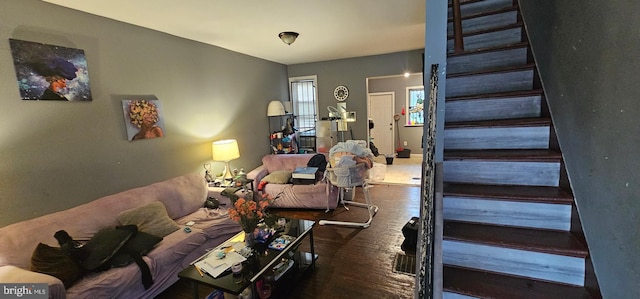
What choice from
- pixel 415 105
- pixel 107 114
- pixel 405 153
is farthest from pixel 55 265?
pixel 415 105

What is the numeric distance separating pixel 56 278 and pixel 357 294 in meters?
2.21

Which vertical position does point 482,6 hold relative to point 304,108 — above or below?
above

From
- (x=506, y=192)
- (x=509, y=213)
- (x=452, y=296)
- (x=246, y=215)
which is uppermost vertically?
(x=506, y=192)

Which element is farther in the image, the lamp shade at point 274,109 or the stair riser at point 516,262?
the lamp shade at point 274,109

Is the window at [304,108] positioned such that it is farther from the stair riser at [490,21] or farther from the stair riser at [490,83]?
the stair riser at [490,83]

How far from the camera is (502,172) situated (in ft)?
5.96

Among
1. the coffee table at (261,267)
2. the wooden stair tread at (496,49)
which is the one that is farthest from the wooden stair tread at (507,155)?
the coffee table at (261,267)

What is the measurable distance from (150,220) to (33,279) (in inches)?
36.0

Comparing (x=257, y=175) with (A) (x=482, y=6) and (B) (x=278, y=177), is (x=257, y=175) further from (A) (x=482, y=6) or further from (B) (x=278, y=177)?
(A) (x=482, y=6)

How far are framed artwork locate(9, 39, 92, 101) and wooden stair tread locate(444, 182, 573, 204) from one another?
3469 millimetres

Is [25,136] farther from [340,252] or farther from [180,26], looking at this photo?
[340,252]

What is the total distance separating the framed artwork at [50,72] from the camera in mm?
2225

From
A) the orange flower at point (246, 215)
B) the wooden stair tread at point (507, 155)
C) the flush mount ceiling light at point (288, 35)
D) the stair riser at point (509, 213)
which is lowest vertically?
the orange flower at point (246, 215)

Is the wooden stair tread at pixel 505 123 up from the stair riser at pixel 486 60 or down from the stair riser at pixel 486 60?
down
